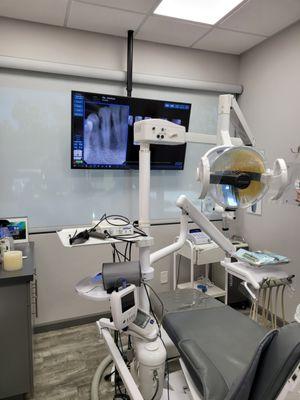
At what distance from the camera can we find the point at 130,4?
2232 millimetres

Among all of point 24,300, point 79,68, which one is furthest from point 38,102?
point 24,300

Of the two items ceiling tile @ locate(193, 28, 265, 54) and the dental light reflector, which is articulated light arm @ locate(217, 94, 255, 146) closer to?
the dental light reflector

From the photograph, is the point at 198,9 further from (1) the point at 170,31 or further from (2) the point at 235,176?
(2) the point at 235,176

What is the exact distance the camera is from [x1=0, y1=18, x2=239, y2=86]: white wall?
8.25ft

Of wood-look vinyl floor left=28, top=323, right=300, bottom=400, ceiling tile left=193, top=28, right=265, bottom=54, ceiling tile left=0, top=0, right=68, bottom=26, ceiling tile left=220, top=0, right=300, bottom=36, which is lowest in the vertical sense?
wood-look vinyl floor left=28, top=323, right=300, bottom=400

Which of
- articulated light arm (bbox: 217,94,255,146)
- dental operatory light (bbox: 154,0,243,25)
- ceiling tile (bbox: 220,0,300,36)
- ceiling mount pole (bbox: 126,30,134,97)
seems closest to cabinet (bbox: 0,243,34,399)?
articulated light arm (bbox: 217,94,255,146)

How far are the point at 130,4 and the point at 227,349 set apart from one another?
232cm

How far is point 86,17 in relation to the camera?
2.44m

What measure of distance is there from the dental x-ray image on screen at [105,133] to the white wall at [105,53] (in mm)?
490

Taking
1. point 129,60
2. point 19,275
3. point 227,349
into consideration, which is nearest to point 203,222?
point 227,349

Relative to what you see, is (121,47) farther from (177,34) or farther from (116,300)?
(116,300)

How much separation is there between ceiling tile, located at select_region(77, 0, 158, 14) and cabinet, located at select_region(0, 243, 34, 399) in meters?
1.90

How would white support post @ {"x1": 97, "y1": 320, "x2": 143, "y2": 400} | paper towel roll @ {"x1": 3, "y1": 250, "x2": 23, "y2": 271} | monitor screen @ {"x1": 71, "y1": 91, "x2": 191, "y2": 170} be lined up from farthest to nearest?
monitor screen @ {"x1": 71, "y1": 91, "x2": 191, "y2": 170} → paper towel roll @ {"x1": 3, "y1": 250, "x2": 23, "y2": 271} → white support post @ {"x1": 97, "y1": 320, "x2": 143, "y2": 400}

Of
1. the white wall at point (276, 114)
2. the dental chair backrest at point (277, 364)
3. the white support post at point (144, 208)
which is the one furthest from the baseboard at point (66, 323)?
the dental chair backrest at point (277, 364)
